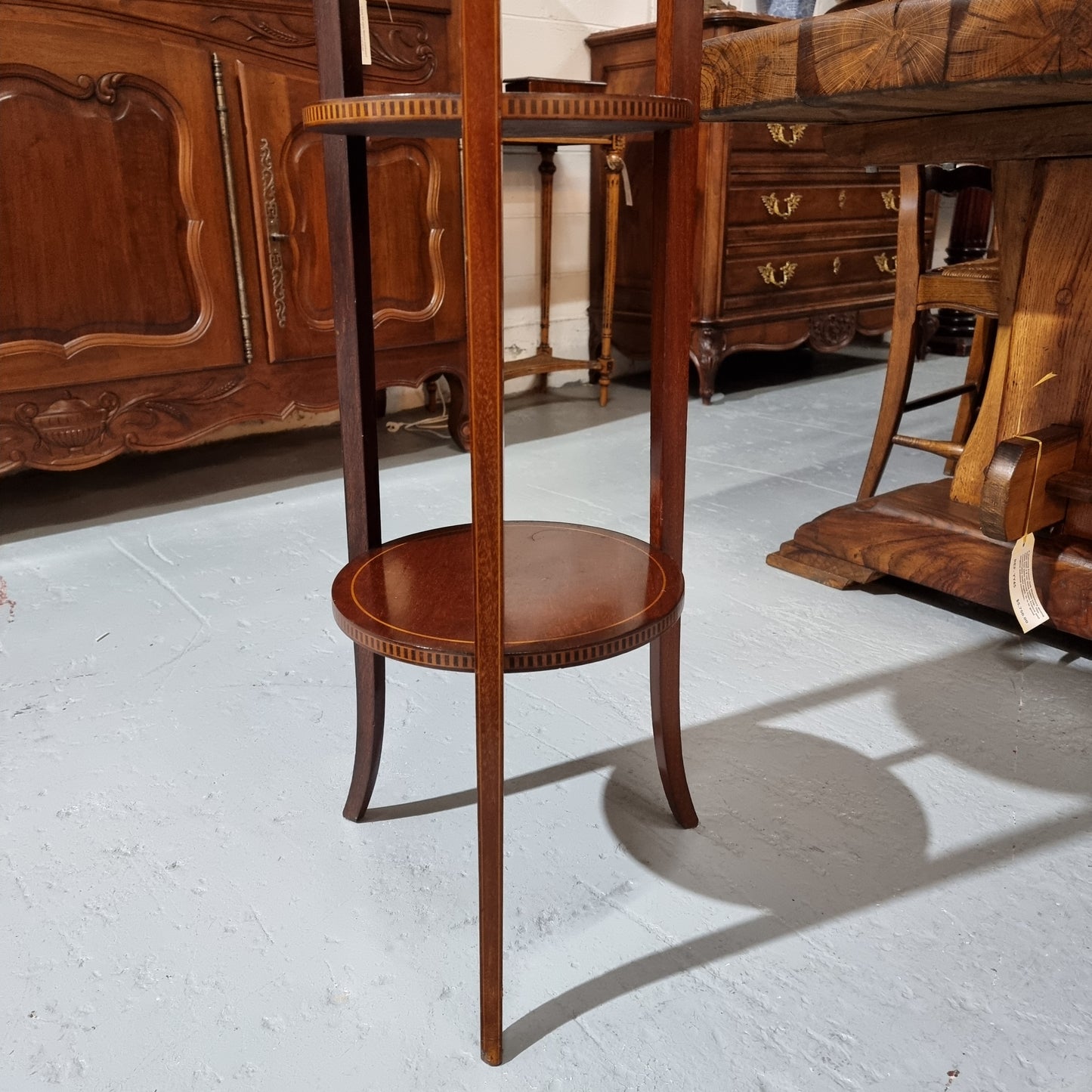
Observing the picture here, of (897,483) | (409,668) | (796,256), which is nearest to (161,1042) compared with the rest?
(409,668)

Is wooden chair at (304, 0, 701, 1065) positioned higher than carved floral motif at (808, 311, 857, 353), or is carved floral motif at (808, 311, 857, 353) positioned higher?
wooden chair at (304, 0, 701, 1065)

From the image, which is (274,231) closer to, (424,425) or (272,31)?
(272,31)

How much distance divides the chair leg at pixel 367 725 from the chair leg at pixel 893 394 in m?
1.41

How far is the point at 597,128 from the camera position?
99 cm

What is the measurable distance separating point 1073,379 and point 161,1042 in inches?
64.5

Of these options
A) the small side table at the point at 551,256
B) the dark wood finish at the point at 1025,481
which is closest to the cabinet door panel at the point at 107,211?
the small side table at the point at 551,256

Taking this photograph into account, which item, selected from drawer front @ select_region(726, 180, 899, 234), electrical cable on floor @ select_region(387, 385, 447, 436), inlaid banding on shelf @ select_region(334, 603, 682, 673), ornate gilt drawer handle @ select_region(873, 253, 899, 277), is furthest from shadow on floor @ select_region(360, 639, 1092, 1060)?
ornate gilt drawer handle @ select_region(873, 253, 899, 277)

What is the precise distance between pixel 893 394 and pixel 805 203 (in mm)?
1666

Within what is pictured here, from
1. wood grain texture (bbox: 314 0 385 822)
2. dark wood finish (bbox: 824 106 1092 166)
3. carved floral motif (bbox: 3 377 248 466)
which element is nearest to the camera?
wood grain texture (bbox: 314 0 385 822)

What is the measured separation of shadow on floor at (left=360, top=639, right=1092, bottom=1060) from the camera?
110 cm

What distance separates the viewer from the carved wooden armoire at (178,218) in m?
2.03

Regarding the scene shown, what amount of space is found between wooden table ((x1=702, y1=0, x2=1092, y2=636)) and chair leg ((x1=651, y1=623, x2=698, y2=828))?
69cm

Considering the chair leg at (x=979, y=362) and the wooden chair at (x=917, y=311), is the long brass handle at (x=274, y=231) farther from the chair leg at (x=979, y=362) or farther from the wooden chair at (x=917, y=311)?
the chair leg at (x=979, y=362)

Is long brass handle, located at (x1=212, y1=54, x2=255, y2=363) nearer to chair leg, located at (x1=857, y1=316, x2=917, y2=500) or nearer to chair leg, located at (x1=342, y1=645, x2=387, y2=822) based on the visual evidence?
chair leg, located at (x1=342, y1=645, x2=387, y2=822)
